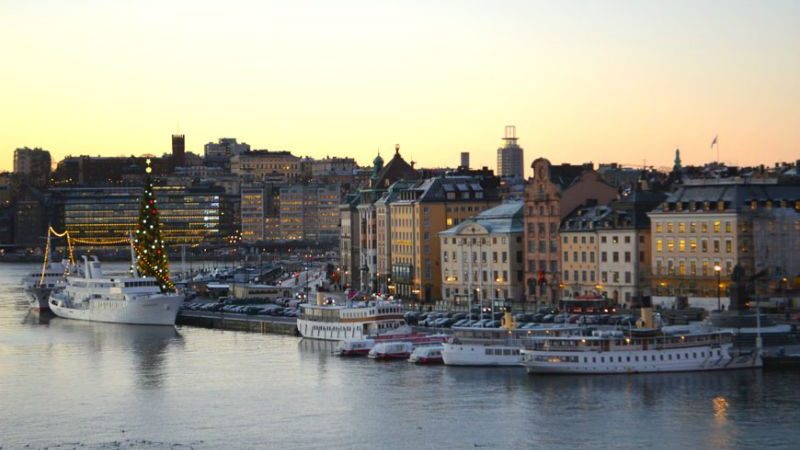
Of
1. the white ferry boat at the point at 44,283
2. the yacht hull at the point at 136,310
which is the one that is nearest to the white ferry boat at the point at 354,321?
the yacht hull at the point at 136,310

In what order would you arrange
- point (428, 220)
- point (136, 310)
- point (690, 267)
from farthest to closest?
point (428, 220)
point (136, 310)
point (690, 267)

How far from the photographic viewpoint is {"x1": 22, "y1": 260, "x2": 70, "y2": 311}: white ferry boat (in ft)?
295

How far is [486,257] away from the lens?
240 feet

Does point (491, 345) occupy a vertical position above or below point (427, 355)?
above

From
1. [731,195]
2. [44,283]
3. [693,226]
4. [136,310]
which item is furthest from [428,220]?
[44,283]

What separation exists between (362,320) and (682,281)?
12.0 metres

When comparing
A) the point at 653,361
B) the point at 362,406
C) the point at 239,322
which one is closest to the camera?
the point at 362,406

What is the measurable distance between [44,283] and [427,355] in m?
42.9

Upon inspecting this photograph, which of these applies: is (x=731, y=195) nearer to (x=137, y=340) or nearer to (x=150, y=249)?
(x=137, y=340)

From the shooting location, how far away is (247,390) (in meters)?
49.4

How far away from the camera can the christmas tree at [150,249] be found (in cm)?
8188

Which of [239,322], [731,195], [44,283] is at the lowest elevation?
[239,322]

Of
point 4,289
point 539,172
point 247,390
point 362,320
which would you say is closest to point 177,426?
point 247,390

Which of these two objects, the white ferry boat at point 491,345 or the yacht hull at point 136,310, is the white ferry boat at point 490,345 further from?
the yacht hull at point 136,310
